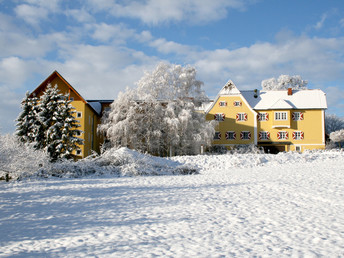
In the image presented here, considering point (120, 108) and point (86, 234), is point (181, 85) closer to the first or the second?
point (120, 108)

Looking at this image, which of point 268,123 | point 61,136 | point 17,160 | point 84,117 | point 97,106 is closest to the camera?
point 17,160

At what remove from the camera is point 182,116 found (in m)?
29.1

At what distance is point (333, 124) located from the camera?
6000 centimetres

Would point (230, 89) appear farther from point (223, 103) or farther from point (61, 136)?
point (61, 136)

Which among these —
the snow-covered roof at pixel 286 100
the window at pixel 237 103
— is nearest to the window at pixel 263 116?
the snow-covered roof at pixel 286 100

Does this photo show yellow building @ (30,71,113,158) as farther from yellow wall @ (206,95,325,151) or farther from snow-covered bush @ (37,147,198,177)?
yellow wall @ (206,95,325,151)

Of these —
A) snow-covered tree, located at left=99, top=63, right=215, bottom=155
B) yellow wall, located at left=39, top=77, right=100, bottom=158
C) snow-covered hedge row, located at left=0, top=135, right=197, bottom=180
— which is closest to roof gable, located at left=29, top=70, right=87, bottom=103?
yellow wall, located at left=39, top=77, right=100, bottom=158

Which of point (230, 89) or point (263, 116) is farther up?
point (230, 89)

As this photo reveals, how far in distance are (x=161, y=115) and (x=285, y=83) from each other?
34364 millimetres

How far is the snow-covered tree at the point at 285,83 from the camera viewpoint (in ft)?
184

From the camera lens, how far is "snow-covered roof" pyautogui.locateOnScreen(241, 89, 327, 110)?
3938 cm

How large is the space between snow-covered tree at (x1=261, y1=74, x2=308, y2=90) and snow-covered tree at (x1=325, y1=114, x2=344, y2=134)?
31.8 feet

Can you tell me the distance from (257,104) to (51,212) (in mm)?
35078

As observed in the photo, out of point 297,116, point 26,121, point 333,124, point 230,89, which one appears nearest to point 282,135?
point 297,116
